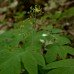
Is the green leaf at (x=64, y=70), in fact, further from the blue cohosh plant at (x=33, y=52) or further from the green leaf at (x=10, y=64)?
the green leaf at (x=10, y=64)

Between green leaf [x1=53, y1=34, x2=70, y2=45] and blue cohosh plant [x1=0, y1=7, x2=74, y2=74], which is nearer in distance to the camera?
blue cohosh plant [x1=0, y1=7, x2=74, y2=74]

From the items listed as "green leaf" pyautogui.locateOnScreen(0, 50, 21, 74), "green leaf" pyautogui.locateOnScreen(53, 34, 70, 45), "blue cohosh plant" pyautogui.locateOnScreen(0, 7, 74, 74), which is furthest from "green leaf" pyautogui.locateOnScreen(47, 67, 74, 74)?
"green leaf" pyautogui.locateOnScreen(53, 34, 70, 45)

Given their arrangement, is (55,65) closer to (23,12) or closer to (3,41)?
(3,41)

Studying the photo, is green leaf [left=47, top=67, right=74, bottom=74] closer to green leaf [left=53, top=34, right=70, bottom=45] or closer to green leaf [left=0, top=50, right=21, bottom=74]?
green leaf [left=0, top=50, right=21, bottom=74]

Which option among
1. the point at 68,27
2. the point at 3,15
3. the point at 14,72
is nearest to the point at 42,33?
the point at 14,72

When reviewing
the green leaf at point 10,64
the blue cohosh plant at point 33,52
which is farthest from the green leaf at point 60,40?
the green leaf at point 10,64

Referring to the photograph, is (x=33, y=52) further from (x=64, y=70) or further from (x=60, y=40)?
(x=60, y=40)

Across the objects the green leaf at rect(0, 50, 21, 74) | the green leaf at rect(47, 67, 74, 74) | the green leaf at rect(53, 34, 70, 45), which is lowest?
the green leaf at rect(47, 67, 74, 74)

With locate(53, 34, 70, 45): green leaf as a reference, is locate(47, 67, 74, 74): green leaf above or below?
below

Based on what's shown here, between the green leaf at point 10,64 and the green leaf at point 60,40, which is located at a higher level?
the green leaf at point 60,40
